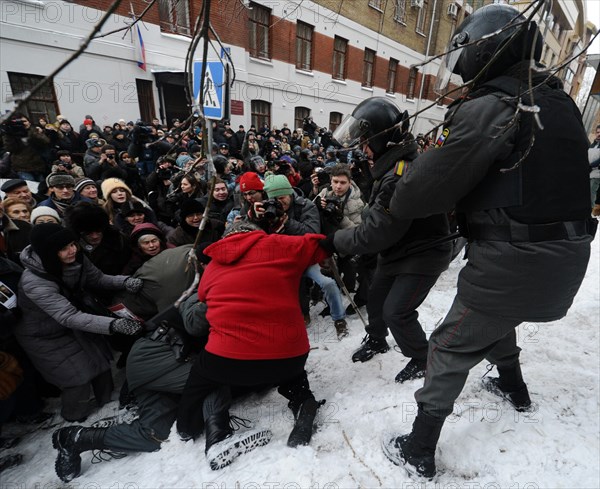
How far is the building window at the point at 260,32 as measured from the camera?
472 inches

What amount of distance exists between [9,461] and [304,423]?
2.13m

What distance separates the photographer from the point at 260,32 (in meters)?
12.7

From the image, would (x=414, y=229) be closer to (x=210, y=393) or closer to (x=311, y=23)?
(x=210, y=393)

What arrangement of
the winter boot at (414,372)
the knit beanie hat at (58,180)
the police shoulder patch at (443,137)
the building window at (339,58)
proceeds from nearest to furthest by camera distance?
the police shoulder patch at (443,137) → the winter boot at (414,372) → the knit beanie hat at (58,180) → the building window at (339,58)

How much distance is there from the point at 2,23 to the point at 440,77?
10.6 m

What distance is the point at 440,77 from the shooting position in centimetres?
184

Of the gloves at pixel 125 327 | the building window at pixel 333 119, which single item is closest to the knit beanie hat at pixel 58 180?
the gloves at pixel 125 327

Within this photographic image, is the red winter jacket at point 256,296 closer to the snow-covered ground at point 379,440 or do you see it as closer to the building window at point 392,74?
the snow-covered ground at point 379,440

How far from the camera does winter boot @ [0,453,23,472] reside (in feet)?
7.21

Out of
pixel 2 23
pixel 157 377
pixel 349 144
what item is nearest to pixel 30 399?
pixel 157 377

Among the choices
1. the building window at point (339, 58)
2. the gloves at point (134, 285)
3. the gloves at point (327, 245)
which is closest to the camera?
the gloves at point (327, 245)

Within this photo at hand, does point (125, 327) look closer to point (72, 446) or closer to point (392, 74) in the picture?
point (72, 446)

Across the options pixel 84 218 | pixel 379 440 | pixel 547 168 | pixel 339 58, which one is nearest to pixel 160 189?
pixel 84 218

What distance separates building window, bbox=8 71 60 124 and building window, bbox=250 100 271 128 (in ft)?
21.9
